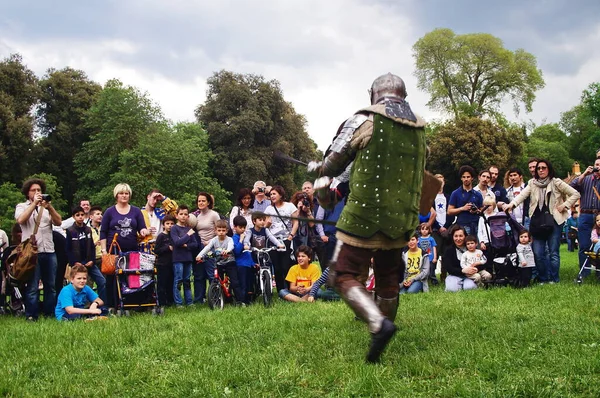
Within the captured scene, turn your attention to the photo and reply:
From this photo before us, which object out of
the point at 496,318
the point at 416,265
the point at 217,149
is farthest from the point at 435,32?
the point at 496,318

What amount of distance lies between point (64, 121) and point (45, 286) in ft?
120

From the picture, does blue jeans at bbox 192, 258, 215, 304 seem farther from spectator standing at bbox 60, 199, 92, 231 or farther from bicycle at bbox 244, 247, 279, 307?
spectator standing at bbox 60, 199, 92, 231

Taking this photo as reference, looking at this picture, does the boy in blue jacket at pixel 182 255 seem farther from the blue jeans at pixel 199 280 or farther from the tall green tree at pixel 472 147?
the tall green tree at pixel 472 147

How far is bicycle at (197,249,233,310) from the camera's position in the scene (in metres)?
8.92

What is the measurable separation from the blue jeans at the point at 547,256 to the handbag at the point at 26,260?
7524mm

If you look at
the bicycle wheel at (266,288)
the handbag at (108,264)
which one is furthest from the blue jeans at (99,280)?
the bicycle wheel at (266,288)

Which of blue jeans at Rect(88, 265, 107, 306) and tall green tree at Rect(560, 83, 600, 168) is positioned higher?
tall green tree at Rect(560, 83, 600, 168)

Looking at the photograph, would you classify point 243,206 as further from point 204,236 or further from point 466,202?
point 466,202

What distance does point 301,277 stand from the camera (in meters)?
9.75

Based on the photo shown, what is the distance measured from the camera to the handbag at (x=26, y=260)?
8.29m

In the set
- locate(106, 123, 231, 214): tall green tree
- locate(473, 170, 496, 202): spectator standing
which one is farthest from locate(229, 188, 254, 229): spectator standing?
locate(106, 123, 231, 214): tall green tree

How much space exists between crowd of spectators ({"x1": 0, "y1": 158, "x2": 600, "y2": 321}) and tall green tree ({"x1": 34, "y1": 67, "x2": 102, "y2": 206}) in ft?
109

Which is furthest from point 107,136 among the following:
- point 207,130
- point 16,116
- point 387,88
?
point 387,88

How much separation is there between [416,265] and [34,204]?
5.89 meters
